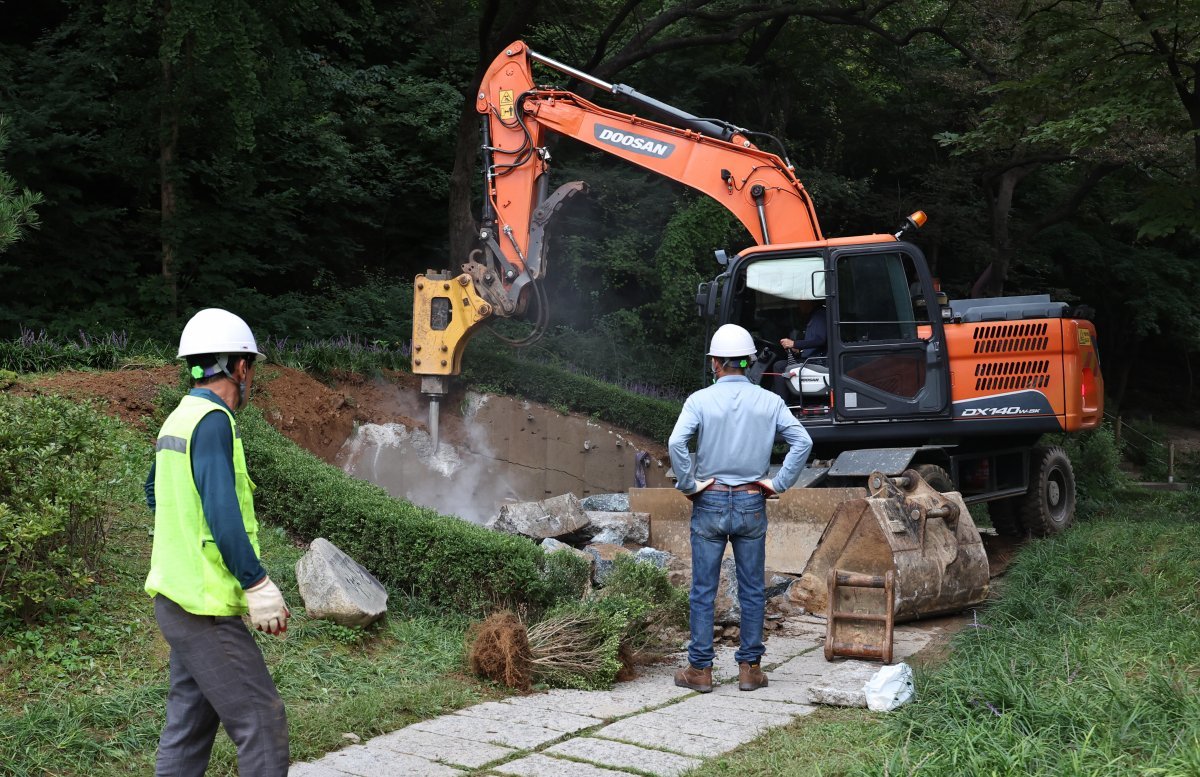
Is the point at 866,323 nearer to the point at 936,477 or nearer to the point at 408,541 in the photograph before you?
the point at 936,477

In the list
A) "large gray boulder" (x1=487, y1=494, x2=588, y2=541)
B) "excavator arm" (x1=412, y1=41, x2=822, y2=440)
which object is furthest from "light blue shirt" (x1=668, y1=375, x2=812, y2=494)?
"excavator arm" (x1=412, y1=41, x2=822, y2=440)

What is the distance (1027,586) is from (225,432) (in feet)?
19.8

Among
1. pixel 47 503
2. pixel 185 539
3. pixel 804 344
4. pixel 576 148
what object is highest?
pixel 576 148

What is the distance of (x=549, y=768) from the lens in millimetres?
4516

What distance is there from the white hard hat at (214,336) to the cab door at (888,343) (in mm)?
6747

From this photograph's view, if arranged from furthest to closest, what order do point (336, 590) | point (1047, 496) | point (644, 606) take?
point (1047, 496), point (644, 606), point (336, 590)

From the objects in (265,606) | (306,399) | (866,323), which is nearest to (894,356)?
(866,323)

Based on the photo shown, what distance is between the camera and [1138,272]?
77.4 ft

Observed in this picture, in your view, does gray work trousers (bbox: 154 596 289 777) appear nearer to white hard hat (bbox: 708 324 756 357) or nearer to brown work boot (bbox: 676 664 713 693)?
brown work boot (bbox: 676 664 713 693)

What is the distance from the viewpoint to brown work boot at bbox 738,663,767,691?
588cm

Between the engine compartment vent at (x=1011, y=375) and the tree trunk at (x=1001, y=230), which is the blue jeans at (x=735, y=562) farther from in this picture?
the tree trunk at (x=1001, y=230)

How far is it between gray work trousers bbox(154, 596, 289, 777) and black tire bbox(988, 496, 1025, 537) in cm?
897

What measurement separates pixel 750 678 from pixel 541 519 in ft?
12.9

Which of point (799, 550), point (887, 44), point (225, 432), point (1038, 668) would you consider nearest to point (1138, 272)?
point (887, 44)
